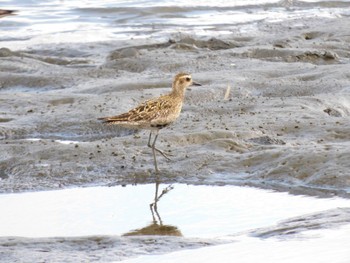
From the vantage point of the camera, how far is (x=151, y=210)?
396 inches

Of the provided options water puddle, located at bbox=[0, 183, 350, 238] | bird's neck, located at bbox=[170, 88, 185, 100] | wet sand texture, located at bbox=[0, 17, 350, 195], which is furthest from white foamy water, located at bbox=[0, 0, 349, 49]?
water puddle, located at bbox=[0, 183, 350, 238]

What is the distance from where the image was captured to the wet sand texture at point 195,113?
11.2 m

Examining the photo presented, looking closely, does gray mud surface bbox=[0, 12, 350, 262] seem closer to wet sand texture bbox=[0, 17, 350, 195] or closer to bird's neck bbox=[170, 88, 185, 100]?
wet sand texture bbox=[0, 17, 350, 195]

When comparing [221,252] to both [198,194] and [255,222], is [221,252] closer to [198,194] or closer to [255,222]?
[255,222]

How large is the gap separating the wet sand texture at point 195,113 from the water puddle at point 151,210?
1.24ft

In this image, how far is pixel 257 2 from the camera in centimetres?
2697

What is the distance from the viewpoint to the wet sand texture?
11.2 m

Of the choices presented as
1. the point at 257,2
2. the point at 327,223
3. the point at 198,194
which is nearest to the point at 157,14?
the point at 257,2

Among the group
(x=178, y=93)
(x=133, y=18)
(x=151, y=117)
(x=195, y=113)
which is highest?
(x=178, y=93)

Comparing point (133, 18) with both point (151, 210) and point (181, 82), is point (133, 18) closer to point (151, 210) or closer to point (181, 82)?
point (181, 82)

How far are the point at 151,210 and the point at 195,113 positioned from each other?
415cm

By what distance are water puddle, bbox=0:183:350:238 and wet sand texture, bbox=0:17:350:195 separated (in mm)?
379

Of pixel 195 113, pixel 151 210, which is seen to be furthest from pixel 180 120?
pixel 151 210

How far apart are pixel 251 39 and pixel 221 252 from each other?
43.5 feet
